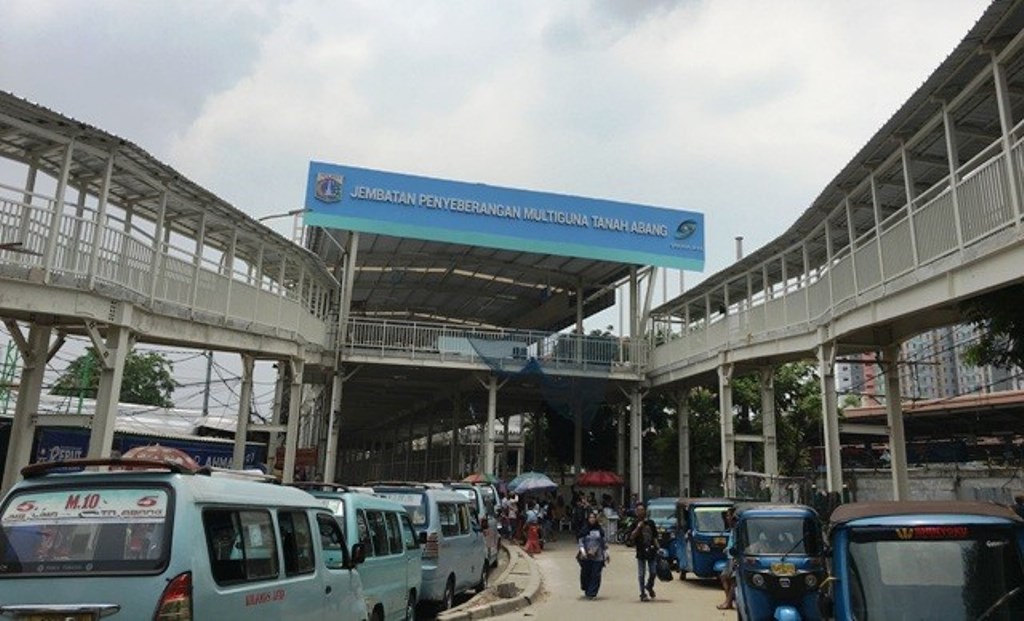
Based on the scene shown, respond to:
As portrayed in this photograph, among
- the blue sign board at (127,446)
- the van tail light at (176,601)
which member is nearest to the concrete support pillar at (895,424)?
the van tail light at (176,601)

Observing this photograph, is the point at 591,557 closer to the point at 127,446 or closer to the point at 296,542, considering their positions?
the point at 296,542

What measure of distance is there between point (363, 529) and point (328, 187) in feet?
54.5

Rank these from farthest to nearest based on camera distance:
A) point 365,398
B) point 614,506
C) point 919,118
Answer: point 365,398
point 614,506
point 919,118

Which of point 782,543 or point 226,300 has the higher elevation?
point 226,300

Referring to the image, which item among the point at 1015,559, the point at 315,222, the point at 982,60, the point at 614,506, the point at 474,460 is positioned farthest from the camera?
the point at 474,460

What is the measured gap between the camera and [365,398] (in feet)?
123

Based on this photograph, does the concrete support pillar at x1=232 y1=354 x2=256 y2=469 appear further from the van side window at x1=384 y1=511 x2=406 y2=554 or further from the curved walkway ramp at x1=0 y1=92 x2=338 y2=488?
the van side window at x1=384 y1=511 x2=406 y2=554

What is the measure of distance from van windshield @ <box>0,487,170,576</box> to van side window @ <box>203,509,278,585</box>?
1.13 feet

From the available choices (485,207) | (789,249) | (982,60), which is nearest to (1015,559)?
(982,60)

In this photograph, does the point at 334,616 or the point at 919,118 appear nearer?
the point at 334,616

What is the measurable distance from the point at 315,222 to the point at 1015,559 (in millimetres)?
20788

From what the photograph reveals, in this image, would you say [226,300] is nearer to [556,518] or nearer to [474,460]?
[556,518]

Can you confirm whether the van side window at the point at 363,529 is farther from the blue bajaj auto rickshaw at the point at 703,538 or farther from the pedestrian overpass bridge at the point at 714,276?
the blue bajaj auto rickshaw at the point at 703,538

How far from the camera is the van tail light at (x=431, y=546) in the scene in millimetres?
11203
